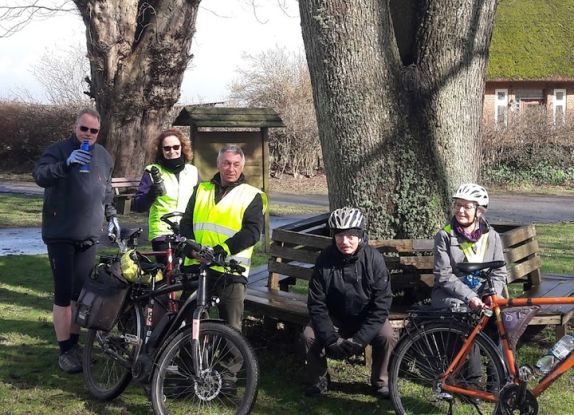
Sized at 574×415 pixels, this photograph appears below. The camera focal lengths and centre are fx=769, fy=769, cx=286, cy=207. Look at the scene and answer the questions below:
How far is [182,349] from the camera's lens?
4652 millimetres

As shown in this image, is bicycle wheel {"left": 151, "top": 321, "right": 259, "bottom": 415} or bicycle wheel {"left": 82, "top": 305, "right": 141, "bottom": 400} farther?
bicycle wheel {"left": 82, "top": 305, "right": 141, "bottom": 400}

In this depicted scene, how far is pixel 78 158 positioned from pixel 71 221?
0.53 metres

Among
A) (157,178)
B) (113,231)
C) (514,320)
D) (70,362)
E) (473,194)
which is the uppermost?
(157,178)

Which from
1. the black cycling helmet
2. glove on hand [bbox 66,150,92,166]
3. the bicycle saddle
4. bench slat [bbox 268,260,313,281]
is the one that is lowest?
bench slat [bbox 268,260,313,281]

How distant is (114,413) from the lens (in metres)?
4.99

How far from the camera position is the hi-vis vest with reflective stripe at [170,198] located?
20.4ft

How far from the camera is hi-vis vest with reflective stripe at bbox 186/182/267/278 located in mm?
5086

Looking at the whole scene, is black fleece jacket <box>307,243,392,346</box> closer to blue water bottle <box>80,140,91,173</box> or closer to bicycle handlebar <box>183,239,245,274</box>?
bicycle handlebar <box>183,239,245,274</box>

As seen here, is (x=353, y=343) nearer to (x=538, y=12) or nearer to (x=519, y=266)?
(x=519, y=266)

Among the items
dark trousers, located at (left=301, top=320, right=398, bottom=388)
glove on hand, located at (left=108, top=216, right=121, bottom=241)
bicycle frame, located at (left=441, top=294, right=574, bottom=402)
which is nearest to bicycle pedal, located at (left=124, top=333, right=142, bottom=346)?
glove on hand, located at (left=108, top=216, right=121, bottom=241)

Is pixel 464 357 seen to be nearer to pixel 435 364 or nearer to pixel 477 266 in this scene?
pixel 435 364

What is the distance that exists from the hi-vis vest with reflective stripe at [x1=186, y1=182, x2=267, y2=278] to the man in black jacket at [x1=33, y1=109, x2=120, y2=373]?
78 centimetres

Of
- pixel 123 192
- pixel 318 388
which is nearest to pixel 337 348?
pixel 318 388

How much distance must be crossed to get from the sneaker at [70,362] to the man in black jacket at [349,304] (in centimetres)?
179
